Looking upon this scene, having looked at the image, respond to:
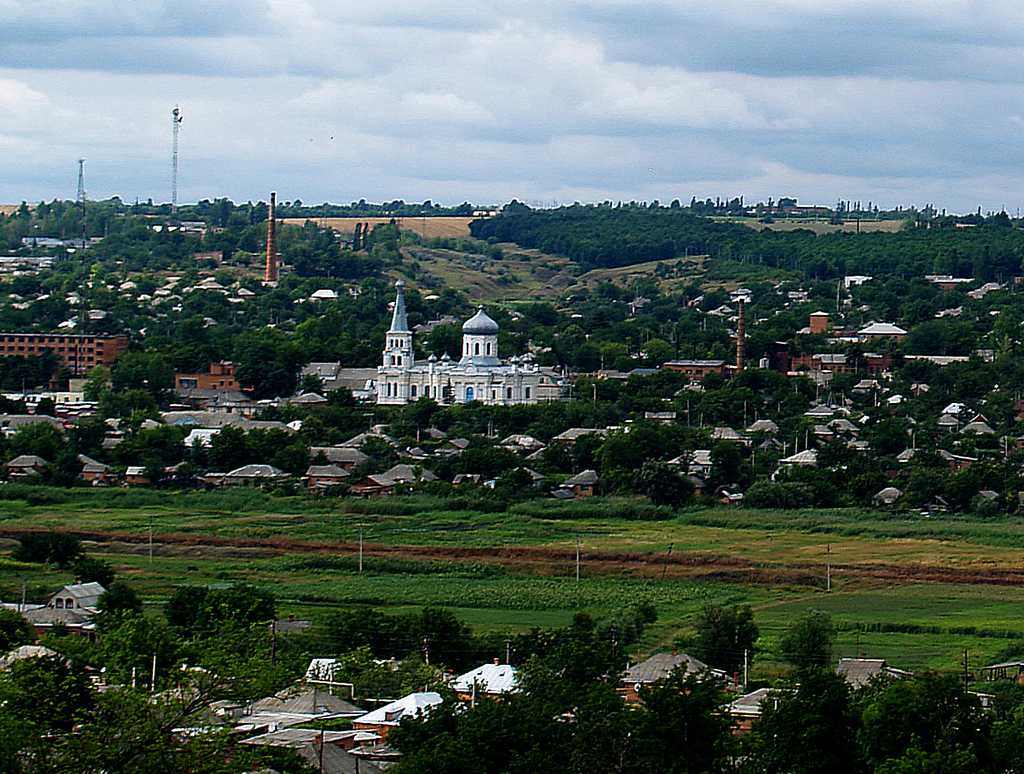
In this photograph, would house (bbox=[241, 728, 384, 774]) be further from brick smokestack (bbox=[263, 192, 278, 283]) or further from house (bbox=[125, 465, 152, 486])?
brick smokestack (bbox=[263, 192, 278, 283])

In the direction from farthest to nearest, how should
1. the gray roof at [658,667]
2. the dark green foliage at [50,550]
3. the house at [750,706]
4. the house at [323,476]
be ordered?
1. the house at [323,476]
2. the dark green foliage at [50,550]
3. the gray roof at [658,667]
4. the house at [750,706]

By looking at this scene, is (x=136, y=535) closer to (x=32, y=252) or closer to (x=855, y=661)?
(x=855, y=661)

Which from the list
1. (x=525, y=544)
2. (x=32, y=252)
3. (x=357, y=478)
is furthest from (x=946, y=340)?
(x=32, y=252)

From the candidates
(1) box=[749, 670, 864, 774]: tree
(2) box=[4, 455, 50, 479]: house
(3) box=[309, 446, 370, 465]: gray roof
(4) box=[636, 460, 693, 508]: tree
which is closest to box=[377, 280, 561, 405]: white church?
(3) box=[309, 446, 370, 465]: gray roof

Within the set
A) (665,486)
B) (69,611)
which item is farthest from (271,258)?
(69,611)

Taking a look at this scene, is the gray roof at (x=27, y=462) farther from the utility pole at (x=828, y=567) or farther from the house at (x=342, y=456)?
the utility pole at (x=828, y=567)

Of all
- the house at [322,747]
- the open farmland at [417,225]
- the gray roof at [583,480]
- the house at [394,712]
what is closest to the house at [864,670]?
the house at [394,712]

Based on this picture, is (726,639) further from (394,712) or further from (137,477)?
(137,477)
